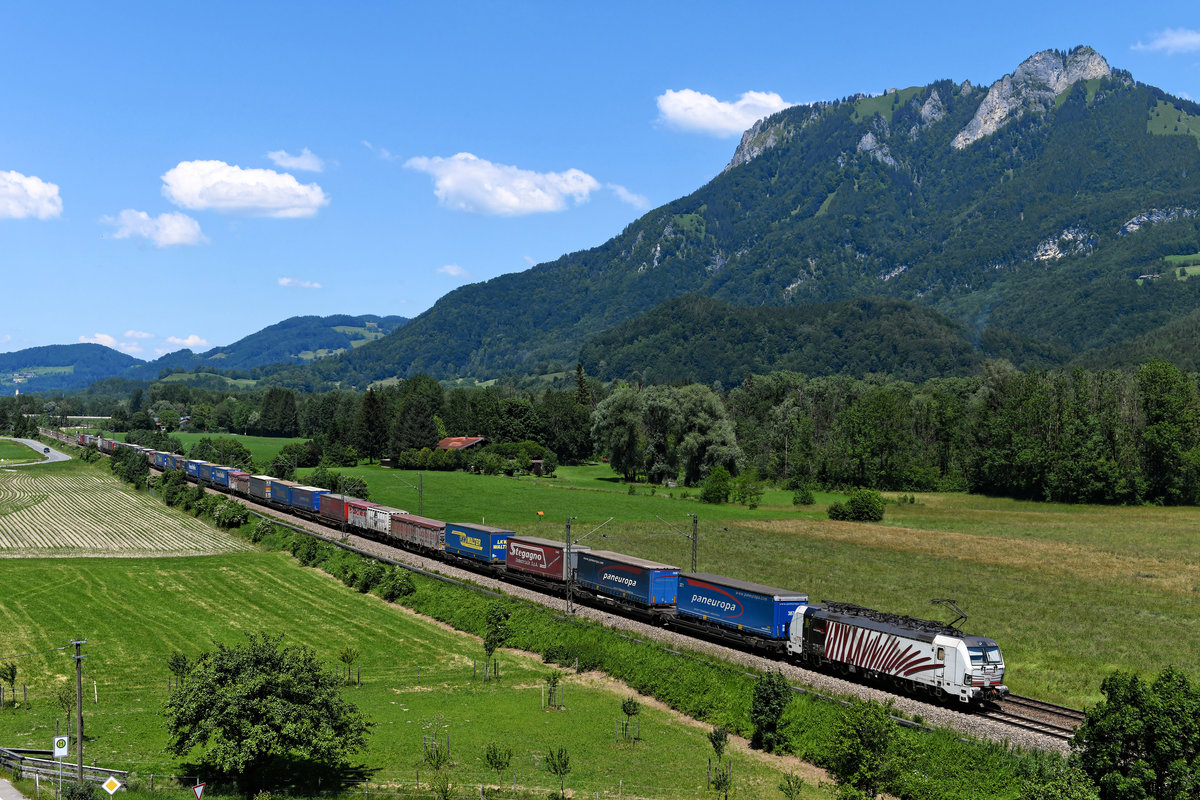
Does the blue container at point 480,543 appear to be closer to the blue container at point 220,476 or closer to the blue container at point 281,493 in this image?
the blue container at point 281,493

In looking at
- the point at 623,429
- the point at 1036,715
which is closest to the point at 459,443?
the point at 623,429

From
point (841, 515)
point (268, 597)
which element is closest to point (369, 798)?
point (268, 597)

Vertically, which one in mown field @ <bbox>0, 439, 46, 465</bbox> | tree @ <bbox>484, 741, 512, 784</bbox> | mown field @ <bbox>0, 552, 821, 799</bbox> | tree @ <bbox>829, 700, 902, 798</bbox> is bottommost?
mown field @ <bbox>0, 552, 821, 799</bbox>

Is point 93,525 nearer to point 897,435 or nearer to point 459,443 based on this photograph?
point 459,443

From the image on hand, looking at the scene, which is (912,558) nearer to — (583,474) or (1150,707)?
(1150,707)

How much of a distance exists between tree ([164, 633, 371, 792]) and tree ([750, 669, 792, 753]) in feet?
53.6

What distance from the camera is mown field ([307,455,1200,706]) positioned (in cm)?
4716

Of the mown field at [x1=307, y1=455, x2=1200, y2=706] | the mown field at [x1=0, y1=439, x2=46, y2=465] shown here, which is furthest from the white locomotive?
the mown field at [x1=0, y1=439, x2=46, y2=465]

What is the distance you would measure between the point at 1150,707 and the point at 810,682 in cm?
1694

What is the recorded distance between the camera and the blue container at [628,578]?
166 feet

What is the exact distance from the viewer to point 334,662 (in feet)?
158

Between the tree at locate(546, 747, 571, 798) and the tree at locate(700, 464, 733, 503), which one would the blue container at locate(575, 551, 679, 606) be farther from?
the tree at locate(700, 464, 733, 503)

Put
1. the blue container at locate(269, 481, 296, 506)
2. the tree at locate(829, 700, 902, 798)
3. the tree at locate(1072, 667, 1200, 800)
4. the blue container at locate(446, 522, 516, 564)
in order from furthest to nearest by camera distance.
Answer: the blue container at locate(269, 481, 296, 506) → the blue container at locate(446, 522, 516, 564) → the tree at locate(829, 700, 902, 798) → the tree at locate(1072, 667, 1200, 800)

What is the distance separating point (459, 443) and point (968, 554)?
353 ft
